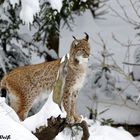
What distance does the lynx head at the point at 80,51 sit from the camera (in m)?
6.27

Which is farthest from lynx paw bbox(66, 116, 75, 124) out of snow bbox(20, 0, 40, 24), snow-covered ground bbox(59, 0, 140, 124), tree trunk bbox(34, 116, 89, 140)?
snow-covered ground bbox(59, 0, 140, 124)

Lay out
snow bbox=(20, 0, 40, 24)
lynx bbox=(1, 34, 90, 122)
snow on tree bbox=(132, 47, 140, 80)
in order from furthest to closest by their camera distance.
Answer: snow on tree bbox=(132, 47, 140, 80) → lynx bbox=(1, 34, 90, 122) → snow bbox=(20, 0, 40, 24)

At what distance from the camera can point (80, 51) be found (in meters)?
6.26

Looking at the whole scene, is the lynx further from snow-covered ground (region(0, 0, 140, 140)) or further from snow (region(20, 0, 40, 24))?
snow-covered ground (region(0, 0, 140, 140))

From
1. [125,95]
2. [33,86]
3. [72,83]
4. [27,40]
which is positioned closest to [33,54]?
[27,40]

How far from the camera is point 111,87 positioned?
1024 cm

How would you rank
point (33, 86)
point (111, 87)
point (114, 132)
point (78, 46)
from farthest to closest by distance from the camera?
1. point (111, 87)
2. point (33, 86)
3. point (114, 132)
4. point (78, 46)

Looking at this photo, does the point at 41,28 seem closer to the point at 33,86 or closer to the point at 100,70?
the point at 100,70

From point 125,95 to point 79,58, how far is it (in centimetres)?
417

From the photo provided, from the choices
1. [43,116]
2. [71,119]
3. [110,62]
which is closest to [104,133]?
[71,119]

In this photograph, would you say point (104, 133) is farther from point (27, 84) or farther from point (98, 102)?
point (98, 102)

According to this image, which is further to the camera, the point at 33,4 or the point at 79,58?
the point at 33,4

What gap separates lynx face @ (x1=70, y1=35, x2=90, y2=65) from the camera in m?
6.27

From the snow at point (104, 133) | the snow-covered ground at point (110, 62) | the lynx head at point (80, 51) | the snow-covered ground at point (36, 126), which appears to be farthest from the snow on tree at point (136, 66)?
the lynx head at point (80, 51)
